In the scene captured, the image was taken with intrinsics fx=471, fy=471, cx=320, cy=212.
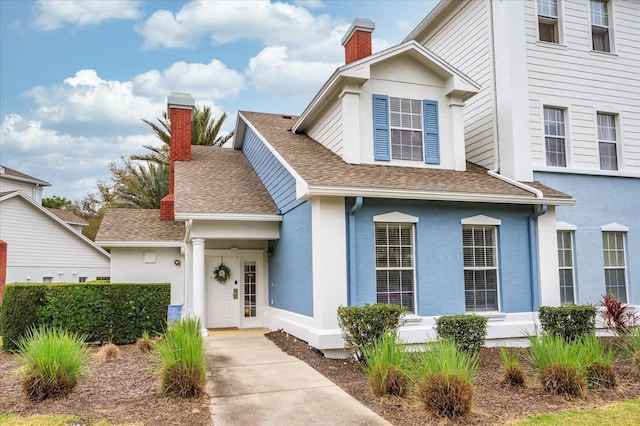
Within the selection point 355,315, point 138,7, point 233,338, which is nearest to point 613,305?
point 355,315

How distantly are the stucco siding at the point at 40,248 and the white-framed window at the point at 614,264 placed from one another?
21688 millimetres

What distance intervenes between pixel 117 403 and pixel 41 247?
19118mm

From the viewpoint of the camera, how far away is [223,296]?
12.8m

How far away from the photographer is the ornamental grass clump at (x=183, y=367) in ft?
19.6

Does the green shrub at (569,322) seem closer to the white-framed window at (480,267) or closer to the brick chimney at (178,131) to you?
the white-framed window at (480,267)

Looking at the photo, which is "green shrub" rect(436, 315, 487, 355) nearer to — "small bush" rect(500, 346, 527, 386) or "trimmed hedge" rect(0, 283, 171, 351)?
"small bush" rect(500, 346, 527, 386)

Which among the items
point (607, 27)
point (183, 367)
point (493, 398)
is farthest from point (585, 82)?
point (183, 367)

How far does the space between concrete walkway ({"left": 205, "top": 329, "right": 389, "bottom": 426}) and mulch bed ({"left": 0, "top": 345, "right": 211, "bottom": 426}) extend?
36cm

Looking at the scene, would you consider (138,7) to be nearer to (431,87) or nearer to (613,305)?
(431,87)

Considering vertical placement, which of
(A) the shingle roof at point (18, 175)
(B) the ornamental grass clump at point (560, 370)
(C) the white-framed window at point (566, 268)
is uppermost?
(A) the shingle roof at point (18, 175)

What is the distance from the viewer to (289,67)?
29.7 metres

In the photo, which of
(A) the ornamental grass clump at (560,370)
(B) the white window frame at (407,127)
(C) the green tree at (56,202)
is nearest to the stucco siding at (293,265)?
(B) the white window frame at (407,127)

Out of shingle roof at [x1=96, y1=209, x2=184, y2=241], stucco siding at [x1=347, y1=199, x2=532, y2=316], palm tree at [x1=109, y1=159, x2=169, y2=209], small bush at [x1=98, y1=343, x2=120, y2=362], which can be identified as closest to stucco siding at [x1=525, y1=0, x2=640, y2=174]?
stucco siding at [x1=347, y1=199, x2=532, y2=316]

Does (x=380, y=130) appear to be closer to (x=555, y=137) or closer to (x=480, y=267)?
(x=480, y=267)
